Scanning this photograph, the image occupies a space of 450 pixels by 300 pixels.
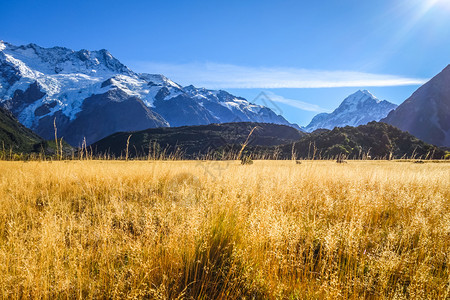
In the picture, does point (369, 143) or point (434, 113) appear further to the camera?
point (434, 113)

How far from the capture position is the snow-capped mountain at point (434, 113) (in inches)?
6929

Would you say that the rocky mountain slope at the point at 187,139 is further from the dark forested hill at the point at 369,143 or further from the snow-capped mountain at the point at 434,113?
the snow-capped mountain at the point at 434,113

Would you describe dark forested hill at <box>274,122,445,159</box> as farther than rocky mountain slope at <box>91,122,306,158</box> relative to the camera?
No

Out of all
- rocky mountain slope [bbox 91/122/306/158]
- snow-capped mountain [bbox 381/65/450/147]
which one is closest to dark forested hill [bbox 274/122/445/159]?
rocky mountain slope [bbox 91/122/306/158]

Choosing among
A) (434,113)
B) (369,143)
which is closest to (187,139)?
(369,143)

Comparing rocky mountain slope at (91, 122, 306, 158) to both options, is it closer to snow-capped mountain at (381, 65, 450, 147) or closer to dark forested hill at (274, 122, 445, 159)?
dark forested hill at (274, 122, 445, 159)

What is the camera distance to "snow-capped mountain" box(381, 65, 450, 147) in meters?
176

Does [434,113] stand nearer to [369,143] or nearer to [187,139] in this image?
[369,143]

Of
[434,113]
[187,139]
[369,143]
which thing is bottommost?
[187,139]

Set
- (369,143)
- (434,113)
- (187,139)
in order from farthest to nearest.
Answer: (434,113)
(187,139)
(369,143)

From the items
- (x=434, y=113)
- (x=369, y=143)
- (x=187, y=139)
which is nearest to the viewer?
(x=369, y=143)

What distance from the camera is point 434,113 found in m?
184

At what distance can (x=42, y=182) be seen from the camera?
5688mm

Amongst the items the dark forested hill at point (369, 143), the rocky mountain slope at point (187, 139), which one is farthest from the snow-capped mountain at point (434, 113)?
the dark forested hill at point (369, 143)
